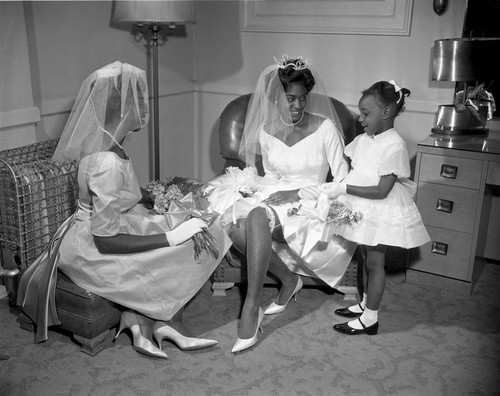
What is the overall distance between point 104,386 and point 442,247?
206cm

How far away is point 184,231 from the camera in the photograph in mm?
2816

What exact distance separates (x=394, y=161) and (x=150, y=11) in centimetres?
174

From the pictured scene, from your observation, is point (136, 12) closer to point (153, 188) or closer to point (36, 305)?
point (153, 188)

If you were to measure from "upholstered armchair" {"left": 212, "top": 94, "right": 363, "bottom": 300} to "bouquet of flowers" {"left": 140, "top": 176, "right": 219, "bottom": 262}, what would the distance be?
355 millimetres

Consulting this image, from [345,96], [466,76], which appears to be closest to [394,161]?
[466,76]

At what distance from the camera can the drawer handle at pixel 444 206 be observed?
11.3ft

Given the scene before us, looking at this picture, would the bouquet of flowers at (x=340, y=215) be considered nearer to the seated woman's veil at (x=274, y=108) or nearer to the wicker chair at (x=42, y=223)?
the seated woman's veil at (x=274, y=108)

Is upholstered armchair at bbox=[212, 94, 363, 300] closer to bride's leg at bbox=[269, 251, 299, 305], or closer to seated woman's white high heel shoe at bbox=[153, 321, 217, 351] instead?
bride's leg at bbox=[269, 251, 299, 305]

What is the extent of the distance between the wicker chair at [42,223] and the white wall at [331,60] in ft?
5.64

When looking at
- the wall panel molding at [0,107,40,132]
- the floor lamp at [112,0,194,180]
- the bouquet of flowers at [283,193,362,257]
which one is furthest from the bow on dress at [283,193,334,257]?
the wall panel molding at [0,107,40,132]

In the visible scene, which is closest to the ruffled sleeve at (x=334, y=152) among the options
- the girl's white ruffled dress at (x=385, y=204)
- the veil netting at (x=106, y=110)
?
the girl's white ruffled dress at (x=385, y=204)

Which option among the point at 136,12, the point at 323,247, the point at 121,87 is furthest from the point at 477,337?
the point at 136,12

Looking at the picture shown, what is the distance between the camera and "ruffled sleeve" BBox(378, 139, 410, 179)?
2.94m

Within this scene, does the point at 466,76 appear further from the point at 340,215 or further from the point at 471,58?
the point at 340,215
